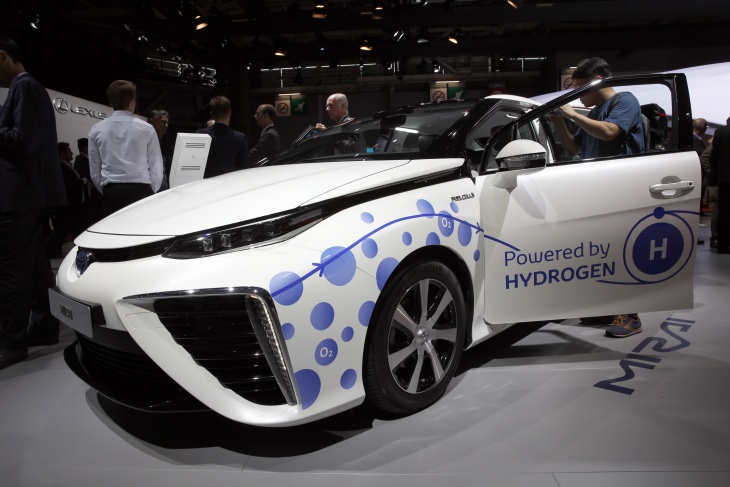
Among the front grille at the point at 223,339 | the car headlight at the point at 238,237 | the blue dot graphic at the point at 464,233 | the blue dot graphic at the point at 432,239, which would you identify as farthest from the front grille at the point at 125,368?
the blue dot graphic at the point at 464,233

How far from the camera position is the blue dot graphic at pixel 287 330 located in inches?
57.9

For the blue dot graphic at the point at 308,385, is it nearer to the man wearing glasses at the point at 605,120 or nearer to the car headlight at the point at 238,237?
the car headlight at the point at 238,237

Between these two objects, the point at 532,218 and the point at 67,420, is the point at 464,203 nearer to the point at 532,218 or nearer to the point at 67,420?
the point at 532,218

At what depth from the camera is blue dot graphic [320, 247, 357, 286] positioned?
1547 mm

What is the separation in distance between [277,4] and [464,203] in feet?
42.0

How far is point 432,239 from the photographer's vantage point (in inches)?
72.7

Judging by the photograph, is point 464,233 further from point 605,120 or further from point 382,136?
point 605,120

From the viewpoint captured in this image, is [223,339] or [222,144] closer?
[223,339]

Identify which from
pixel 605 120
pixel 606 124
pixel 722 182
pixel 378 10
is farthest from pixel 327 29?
pixel 606 124

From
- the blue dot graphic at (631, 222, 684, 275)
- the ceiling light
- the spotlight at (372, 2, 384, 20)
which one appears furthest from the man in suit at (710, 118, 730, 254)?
the ceiling light

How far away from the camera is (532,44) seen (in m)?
14.0

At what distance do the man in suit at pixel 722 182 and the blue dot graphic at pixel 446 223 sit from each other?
5.03 metres

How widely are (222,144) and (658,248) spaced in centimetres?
289

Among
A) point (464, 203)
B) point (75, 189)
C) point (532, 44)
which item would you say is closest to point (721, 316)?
point (464, 203)
